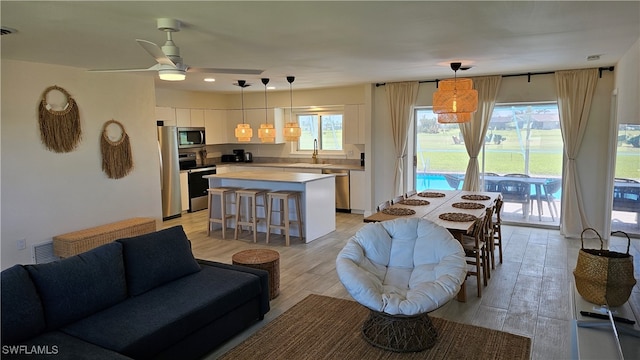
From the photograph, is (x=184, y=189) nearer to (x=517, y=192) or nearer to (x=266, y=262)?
(x=266, y=262)

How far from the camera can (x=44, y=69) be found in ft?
15.8

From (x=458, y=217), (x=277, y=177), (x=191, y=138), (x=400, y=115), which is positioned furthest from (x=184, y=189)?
(x=458, y=217)

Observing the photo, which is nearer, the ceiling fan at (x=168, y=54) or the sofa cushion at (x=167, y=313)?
the sofa cushion at (x=167, y=313)

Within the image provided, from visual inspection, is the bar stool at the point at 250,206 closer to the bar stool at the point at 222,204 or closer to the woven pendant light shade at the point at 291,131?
the bar stool at the point at 222,204

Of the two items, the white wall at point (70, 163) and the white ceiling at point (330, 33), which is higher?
the white ceiling at point (330, 33)

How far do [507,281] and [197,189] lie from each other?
593 centimetres

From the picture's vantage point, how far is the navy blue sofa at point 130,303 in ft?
7.79

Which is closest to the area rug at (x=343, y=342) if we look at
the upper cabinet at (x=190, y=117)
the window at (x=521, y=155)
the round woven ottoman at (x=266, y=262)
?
the round woven ottoman at (x=266, y=262)

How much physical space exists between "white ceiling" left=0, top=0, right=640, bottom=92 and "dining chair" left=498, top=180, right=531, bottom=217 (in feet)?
6.64

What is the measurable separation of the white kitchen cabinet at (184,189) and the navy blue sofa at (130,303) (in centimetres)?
466

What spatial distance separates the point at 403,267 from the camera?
3.45 metres

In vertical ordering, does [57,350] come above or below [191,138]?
below

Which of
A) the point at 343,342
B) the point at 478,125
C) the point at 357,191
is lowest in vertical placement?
the point at 343,342

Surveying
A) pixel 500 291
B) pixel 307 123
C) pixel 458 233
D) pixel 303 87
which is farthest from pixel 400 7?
pixel 307 123
